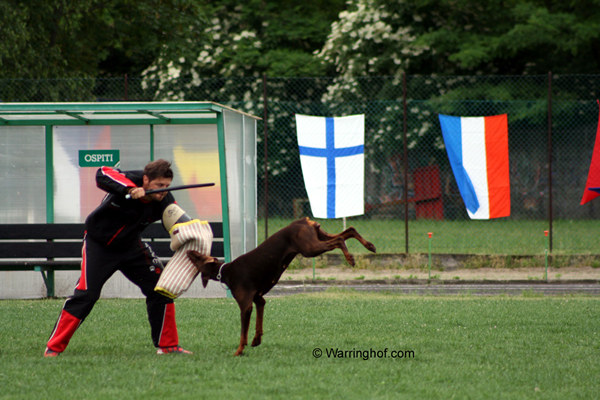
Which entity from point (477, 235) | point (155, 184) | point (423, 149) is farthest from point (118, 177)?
point (423, 149)

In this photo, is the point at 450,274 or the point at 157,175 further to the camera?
the point at 450,274

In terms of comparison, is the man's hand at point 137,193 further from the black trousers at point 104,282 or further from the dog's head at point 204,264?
the black trousers at point 104,282

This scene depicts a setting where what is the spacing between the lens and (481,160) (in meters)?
14.9

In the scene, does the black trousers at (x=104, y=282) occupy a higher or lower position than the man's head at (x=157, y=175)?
lower

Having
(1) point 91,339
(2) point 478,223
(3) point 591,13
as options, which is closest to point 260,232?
(2) point 478,223

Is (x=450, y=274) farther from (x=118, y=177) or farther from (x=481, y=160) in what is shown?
(x=118, y=177)

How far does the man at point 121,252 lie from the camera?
655 cm

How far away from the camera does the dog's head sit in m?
6.50

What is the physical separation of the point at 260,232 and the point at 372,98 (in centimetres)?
806

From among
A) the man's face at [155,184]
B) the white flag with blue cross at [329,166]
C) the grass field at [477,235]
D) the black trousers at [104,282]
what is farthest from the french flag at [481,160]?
the man's face at [155,184]

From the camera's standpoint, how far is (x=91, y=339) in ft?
25.0

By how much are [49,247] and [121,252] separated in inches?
194

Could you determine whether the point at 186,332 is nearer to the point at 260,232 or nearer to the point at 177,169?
the point at 177,169

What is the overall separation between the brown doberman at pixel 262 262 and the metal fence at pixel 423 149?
9470mm
